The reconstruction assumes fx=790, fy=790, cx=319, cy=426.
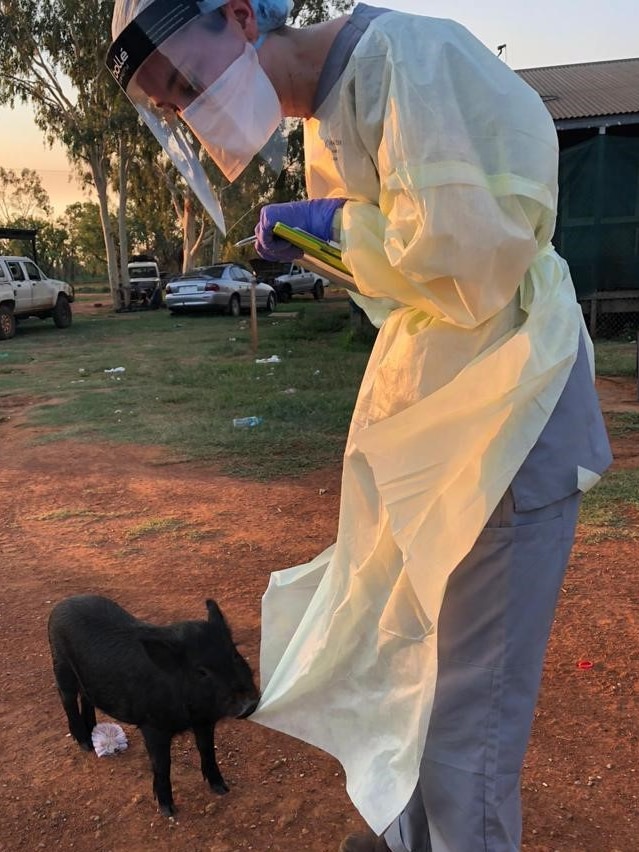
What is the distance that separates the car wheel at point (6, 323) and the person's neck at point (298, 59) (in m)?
18.0

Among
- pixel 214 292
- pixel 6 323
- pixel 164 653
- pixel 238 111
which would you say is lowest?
pixel 164 653

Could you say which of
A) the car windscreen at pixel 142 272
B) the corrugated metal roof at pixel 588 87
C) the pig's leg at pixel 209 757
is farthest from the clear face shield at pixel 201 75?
the car windscreen at pixel 142 272

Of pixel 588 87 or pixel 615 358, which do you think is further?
pixel 588 87

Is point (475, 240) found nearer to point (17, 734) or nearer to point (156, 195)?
point (17, 734)

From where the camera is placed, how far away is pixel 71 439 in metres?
7.35

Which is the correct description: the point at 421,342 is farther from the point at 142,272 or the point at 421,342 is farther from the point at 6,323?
the point at 142,272

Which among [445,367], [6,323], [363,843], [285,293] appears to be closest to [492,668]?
[445,367]

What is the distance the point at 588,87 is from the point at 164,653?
15.5 metres

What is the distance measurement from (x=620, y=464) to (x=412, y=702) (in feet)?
14.7

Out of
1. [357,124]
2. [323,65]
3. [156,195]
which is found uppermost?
[156,195]

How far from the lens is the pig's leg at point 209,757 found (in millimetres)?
2490

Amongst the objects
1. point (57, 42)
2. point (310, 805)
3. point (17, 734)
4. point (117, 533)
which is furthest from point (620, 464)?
point (57, 42)

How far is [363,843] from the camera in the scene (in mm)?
2182

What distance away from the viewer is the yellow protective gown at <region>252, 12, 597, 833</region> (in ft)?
4.81
